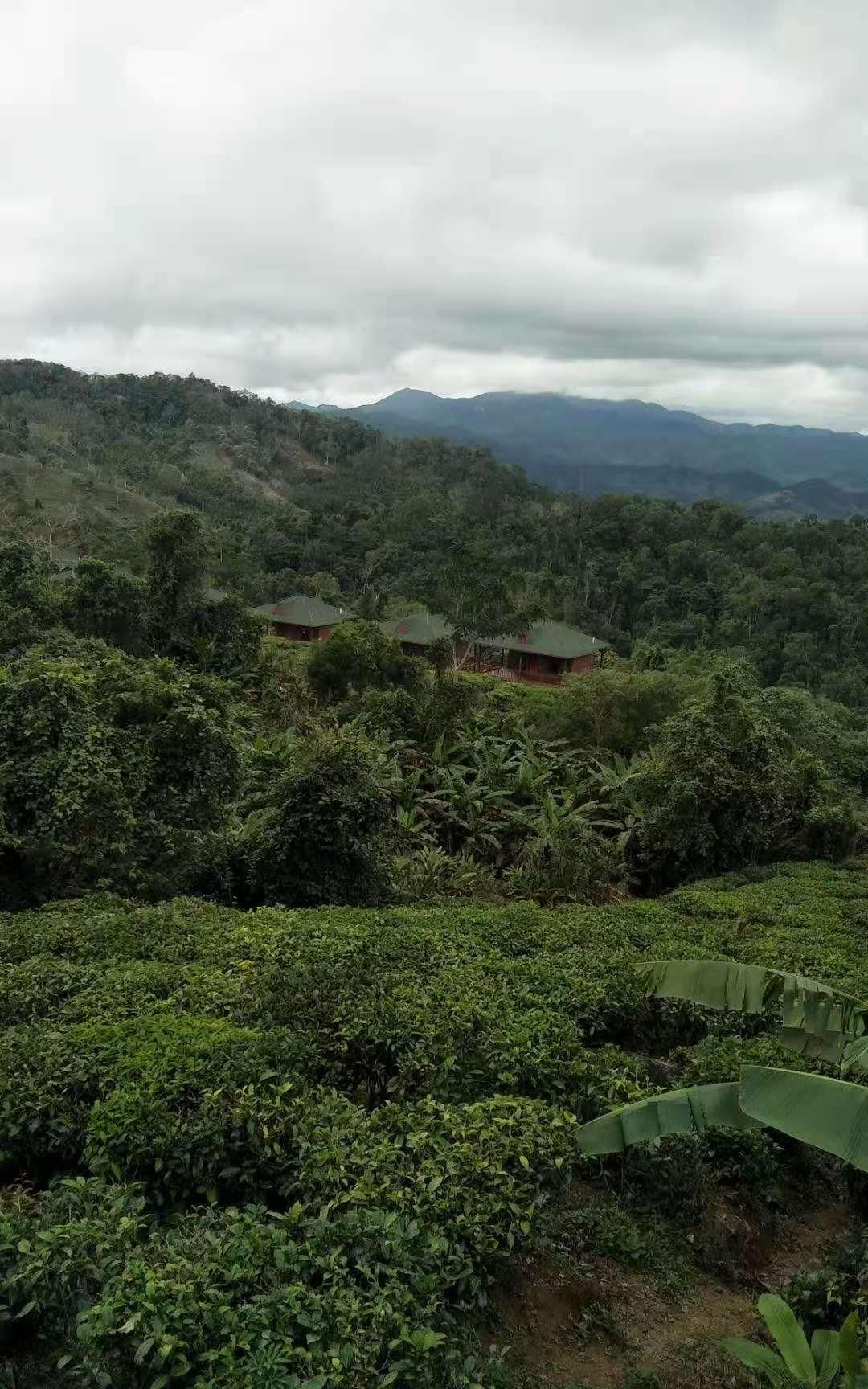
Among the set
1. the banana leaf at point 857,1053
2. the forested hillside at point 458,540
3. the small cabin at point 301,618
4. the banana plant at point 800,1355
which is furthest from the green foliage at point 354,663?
the small cabin at point 301,618

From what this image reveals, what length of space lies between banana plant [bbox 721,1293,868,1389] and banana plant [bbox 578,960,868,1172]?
0.63m

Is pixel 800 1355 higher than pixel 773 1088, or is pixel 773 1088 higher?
pixel 773 1088

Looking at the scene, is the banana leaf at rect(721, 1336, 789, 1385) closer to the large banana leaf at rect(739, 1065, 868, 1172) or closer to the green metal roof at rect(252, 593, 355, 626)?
the large banana leaf at rect(739, 1065, 868, 1172)

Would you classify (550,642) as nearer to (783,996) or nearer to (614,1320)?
(783,996)

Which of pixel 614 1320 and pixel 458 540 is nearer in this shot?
pixel 614 1320

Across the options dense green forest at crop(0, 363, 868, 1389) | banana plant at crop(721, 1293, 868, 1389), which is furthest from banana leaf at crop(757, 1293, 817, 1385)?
dense green forest at crop(0, 363, 868, 1389)

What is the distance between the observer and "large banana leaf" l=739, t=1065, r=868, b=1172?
3.44 metres

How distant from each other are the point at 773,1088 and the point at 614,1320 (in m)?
1.62

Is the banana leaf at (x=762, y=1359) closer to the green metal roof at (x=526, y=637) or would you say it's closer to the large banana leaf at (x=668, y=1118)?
the large banana leaf at (x=668, y=1118)

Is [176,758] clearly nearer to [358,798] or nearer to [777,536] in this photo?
[358,798]

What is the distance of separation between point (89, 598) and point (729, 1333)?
1687cm

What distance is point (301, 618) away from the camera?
39531 millimetres

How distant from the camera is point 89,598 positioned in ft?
60.0

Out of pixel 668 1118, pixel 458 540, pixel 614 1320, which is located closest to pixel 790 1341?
pixel 668 1118
